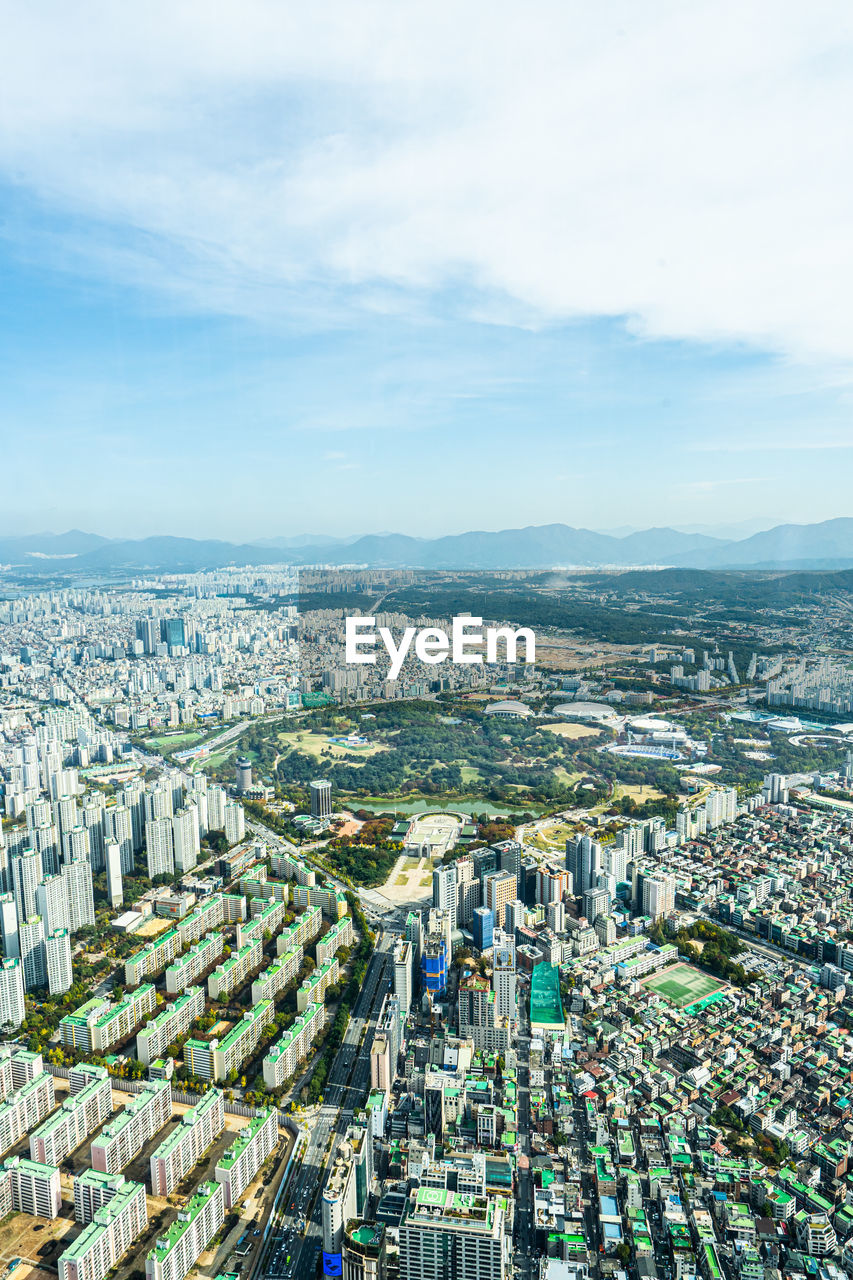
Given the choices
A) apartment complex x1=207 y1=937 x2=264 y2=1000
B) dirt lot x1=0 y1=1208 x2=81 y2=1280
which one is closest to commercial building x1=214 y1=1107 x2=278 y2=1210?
dirt lot x1=0 y1=1208 x2=81 y2=1280

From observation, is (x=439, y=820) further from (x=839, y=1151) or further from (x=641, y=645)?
(x=641, y=645)

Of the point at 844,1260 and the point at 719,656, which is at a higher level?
the point at 719,656

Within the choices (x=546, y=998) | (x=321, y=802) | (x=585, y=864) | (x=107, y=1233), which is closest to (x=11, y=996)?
(x=107, y=1233)

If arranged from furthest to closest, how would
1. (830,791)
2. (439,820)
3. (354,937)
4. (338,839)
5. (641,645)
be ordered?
(641,645) < (830,791) < (439,820) < (338,839) < (354,937)

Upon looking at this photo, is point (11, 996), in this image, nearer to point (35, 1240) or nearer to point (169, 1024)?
point (169, 1024)

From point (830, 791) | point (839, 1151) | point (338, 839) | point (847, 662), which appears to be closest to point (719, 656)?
point (847, 662)

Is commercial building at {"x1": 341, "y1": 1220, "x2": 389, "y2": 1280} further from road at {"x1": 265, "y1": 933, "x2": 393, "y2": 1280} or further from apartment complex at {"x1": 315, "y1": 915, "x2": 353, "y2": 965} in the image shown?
apartment complex at {"x1": 315, "y1": 915, "x2": 353, "y2": 965}
